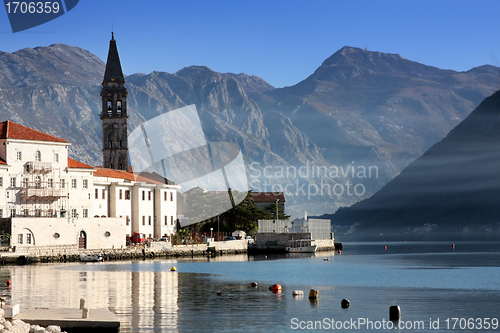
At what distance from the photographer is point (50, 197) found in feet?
319

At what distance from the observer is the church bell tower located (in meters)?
142

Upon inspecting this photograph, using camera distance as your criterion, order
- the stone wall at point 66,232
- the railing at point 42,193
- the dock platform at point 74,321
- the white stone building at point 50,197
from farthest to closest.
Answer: the railing at point 42,193 < the white stone building at point 50,197 < the stone wall at point 66,232 < the dock platform at point 74,321

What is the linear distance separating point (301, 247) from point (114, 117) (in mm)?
46138

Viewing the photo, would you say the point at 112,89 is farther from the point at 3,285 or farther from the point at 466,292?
the point at 466,292

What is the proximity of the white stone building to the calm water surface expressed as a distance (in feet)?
58.7

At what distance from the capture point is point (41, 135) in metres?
97.4

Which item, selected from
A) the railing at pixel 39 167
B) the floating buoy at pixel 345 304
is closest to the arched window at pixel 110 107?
the railing at pixel 39 167

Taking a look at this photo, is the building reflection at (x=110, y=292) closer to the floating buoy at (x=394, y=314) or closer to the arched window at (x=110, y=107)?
the floating buoy at (x=394, y=314)

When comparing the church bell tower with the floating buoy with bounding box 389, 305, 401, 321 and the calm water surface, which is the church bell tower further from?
the floating buoy with bounding box 389, 305, 401, 321

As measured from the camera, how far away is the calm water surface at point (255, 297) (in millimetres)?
35812

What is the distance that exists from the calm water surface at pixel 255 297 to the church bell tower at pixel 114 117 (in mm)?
70533

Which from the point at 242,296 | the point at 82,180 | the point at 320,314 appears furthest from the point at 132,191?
the point at 320,314

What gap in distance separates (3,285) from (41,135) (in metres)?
46.4

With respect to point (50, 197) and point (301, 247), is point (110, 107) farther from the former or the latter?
point (50, 197)
